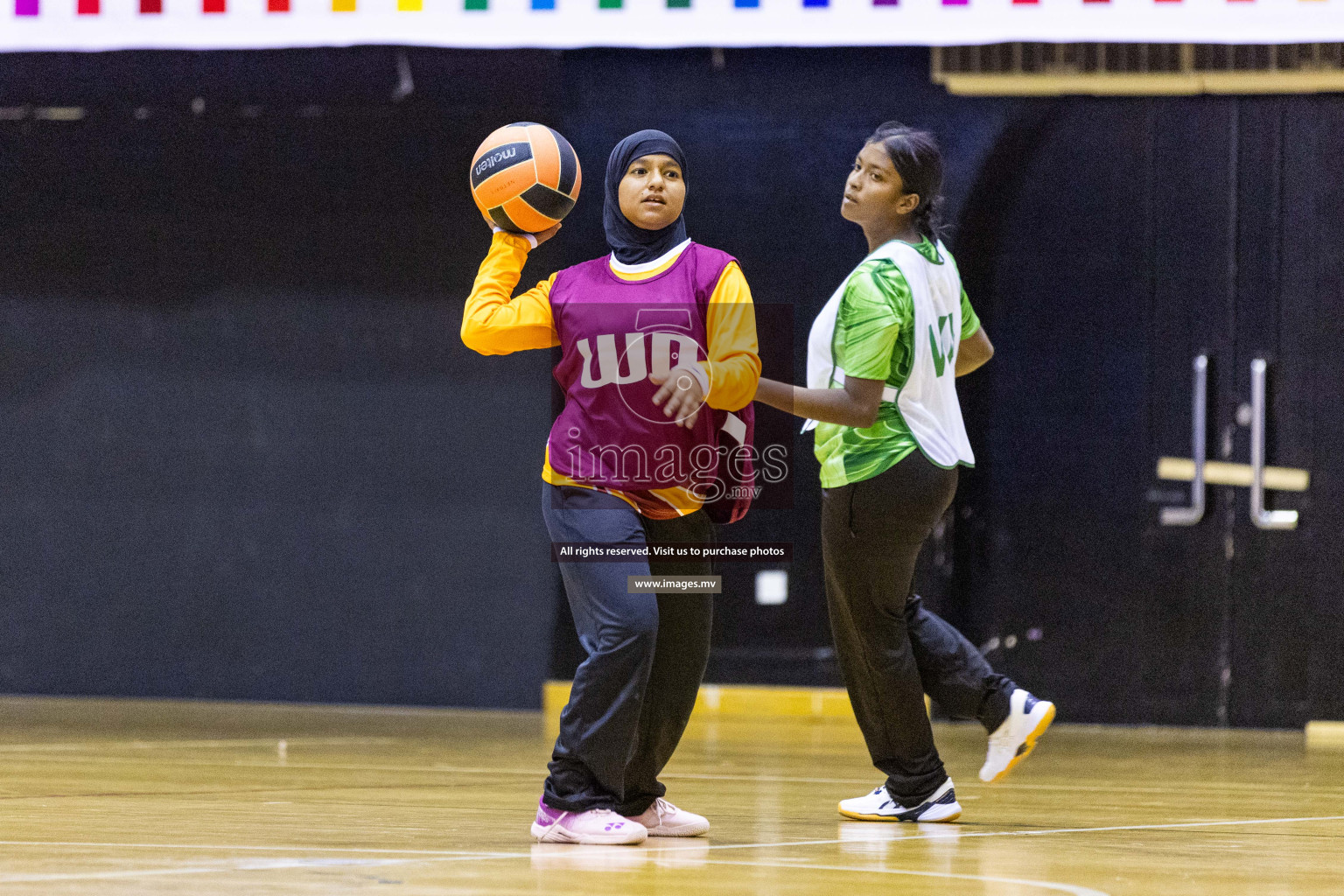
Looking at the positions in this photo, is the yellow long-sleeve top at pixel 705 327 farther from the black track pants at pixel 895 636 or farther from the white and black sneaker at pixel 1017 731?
the white and black sneaker at pixel 1017 731

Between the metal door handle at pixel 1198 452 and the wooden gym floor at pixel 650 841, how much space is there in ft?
2.46

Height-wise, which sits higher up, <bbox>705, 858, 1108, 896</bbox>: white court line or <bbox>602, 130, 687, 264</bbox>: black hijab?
<bbox>602, 130, 687, 264</bbox>: black hijab

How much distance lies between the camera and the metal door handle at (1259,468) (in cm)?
538

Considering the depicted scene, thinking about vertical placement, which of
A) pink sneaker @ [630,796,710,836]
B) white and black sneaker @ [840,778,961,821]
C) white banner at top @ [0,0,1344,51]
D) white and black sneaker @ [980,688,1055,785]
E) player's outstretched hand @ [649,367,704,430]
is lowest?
white and black sneaker @ [840,778,961,821]

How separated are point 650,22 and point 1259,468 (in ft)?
8.49

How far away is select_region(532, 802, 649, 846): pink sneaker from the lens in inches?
109

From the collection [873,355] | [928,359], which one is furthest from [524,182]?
[928,359]

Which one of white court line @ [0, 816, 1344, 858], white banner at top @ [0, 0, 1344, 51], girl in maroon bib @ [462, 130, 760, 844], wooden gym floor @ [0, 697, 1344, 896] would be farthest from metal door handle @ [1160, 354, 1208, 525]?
girl in maroon bib @ [462, 130, 760, 844]

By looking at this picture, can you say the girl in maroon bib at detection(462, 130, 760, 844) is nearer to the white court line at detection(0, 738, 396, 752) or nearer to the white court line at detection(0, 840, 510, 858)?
the white court line at detection(0, 840, 510, 858)

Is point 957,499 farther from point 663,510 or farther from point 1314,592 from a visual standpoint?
point 663,510

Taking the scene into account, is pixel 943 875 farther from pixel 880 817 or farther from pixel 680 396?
pixel 680 396

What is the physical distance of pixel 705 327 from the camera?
290 cm

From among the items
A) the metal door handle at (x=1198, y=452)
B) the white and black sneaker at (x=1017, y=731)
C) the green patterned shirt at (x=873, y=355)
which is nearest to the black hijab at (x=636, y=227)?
the green patterned shirt at (x=873, y=355)

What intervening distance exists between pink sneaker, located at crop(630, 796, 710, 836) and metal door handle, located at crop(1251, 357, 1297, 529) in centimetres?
314
